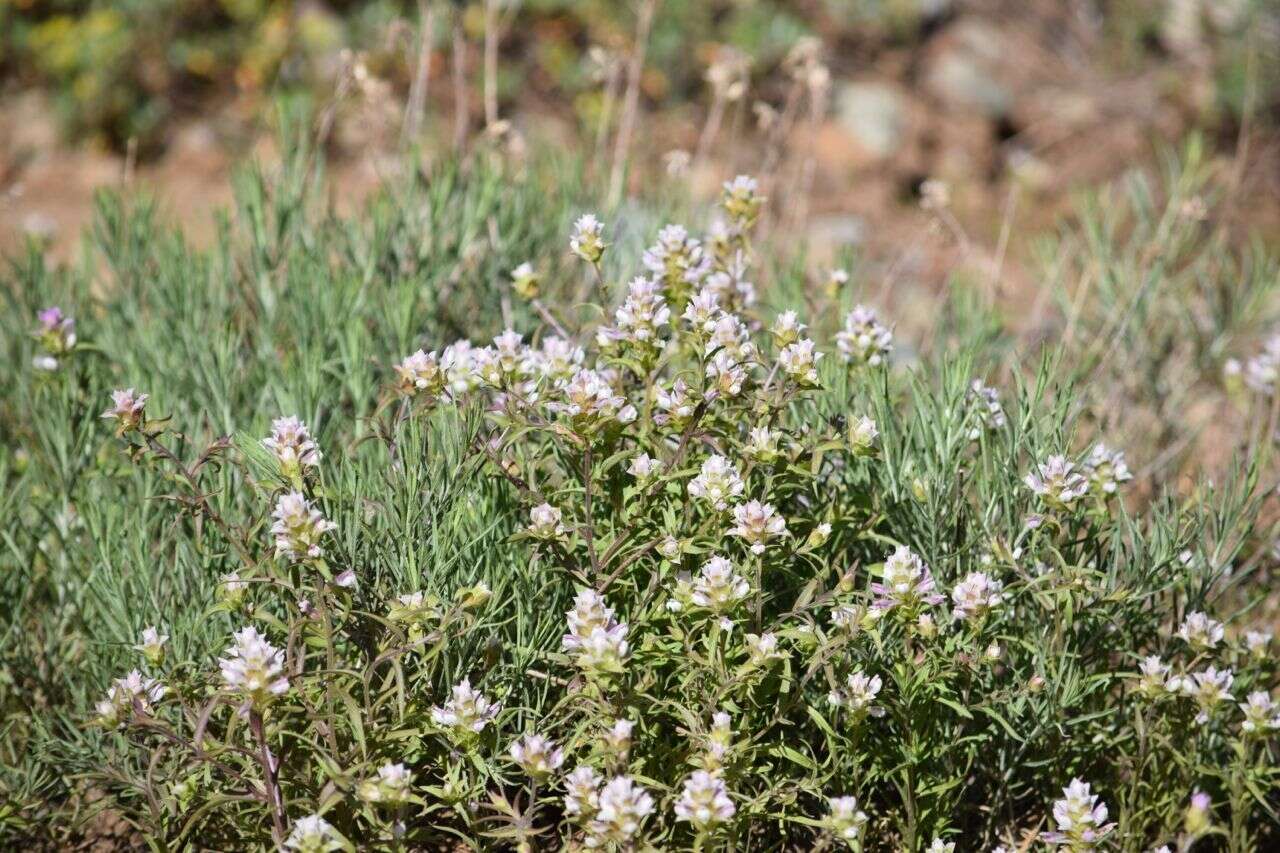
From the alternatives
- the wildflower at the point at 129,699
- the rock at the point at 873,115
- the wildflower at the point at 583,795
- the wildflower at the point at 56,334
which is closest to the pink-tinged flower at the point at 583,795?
the wildflower at the point at 583,795

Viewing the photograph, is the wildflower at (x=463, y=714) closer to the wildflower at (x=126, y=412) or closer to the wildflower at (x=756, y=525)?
the wildflower at (x=756, y=525)

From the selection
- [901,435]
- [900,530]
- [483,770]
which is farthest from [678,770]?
[901,435]

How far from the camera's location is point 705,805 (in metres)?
1.87

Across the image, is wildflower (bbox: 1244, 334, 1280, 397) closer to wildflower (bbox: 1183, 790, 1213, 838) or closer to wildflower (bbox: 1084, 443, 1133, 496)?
wildflower (bbox: 1084, 443, 1133, 496)

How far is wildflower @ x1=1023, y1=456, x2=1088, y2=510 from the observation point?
2121 millimetres

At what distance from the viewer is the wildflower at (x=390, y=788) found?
1886 mm

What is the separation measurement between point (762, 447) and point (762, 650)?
32cm

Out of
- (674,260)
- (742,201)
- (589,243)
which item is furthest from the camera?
(742,201)

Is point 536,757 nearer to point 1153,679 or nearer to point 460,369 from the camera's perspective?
point 460,369

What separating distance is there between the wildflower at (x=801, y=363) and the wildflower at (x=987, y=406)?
0.40 metres

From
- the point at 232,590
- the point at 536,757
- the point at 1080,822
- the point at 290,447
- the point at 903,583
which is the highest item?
the point at 290,447

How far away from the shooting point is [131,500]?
258 cm

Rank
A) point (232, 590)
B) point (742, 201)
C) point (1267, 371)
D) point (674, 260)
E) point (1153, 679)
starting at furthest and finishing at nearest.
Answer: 1. point (1267, 371)
2. point (742, 201)
3. point (674, 260)
4. point (1153, 679)
5. point (232, 590)

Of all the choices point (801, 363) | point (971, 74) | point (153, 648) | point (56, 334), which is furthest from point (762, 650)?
point (971, 74)
